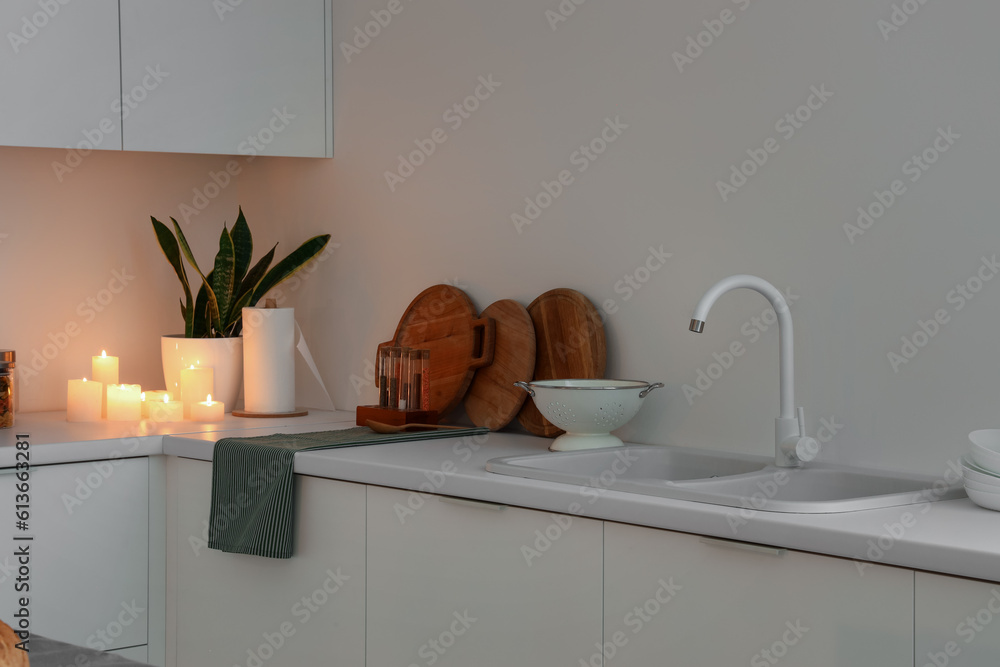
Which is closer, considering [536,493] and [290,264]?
[536,493]

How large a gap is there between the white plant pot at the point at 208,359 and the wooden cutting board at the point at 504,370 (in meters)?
0.71

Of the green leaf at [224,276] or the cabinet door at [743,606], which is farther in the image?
the green leaf at [224,276]

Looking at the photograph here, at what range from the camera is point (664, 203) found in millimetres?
2139

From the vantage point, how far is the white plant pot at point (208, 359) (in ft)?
8.99

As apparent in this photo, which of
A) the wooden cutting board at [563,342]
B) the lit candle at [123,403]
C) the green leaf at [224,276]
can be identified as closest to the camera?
the wooden cutting board at [563,342]

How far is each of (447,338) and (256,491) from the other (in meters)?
0.58

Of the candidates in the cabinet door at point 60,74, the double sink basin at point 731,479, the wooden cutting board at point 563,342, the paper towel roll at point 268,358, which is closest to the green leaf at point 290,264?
the paper towel roll at point 268,358

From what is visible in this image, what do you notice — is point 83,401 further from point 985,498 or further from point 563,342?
point 985,498

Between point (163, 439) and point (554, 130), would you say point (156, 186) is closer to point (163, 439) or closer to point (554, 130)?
point (163, 439)

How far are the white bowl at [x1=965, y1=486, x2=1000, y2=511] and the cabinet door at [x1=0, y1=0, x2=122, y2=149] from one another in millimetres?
1944

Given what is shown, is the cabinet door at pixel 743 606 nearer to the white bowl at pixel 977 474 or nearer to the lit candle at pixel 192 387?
the white bowl at pixel 977 474

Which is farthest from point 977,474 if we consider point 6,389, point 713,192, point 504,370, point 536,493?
point 6,389

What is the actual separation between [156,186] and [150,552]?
3.55ft

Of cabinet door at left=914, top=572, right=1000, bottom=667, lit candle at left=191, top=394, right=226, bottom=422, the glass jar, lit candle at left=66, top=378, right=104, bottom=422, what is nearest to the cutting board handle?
lit candle at left=191, top=394, right=226, bottom=422
